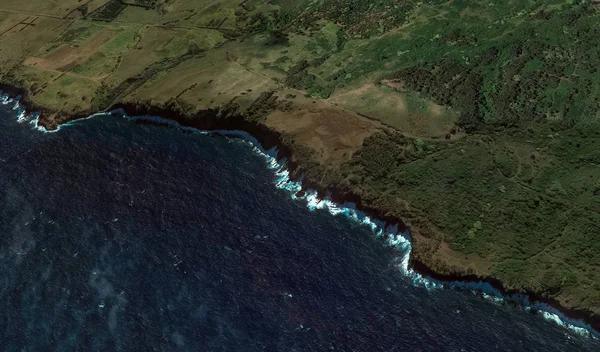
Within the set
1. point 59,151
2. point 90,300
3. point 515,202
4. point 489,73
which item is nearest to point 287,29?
point 489,73

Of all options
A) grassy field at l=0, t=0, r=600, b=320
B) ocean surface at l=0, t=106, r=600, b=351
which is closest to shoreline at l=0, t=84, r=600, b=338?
grassy field at l=0, t=0, r=600, b=320

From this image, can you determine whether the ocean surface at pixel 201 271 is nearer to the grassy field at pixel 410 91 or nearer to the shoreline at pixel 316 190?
the shoreline at pixel 316 190

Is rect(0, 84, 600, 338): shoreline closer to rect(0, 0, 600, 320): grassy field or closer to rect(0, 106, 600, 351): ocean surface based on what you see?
rect(0, 0, 600, 320): grassy field

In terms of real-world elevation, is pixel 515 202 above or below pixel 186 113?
below

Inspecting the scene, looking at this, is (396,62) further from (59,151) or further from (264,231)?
(59,151)

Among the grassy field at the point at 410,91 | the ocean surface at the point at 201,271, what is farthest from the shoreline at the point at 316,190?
the ocean surface at the point at 201,271

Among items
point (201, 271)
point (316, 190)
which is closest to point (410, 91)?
point (316, 190)

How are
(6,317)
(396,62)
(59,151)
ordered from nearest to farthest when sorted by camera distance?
1. (6,317)
2. (59,151)
3. (396,62)
